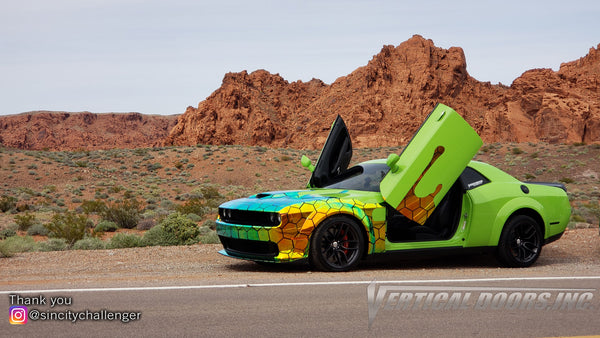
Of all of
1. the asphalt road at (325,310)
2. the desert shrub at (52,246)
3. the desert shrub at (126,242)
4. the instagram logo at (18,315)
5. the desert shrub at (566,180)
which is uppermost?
the instagram logo at (18,315)

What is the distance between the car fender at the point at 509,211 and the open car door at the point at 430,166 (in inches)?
44.0

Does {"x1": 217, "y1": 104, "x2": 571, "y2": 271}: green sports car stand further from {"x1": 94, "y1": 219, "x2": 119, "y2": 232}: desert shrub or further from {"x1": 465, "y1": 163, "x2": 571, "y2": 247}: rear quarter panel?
{"x1": 94, "y1": 219, "x2": 119, "y2": 232}: desert shrub

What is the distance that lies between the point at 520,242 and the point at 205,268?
4.46 meters

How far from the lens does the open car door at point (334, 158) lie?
30.7 feet

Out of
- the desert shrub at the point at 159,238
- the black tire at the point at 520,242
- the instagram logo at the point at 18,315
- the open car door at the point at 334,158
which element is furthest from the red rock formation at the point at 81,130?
the instagram logo at the point at 18,315

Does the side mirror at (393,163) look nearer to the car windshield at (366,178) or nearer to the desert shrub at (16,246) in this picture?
the car windshield at (366,178)

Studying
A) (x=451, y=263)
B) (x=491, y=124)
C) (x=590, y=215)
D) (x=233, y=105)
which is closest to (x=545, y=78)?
(x=491, y=124)

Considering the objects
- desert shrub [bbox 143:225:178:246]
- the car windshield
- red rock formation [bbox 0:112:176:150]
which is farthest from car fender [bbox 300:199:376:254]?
red rock formation [bbox 0:112:176:150]

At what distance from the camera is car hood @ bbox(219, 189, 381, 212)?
8.09m

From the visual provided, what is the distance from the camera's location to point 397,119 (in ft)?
305

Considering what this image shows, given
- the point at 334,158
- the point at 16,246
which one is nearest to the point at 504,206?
the point at 334,158

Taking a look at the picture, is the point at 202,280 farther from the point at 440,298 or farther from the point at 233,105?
the point at 233,105

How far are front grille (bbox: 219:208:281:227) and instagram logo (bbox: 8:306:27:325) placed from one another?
9.91 feet

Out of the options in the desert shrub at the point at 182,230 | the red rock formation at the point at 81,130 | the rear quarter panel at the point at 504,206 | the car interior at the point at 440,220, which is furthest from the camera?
the red rock formation at the point at 81,130
